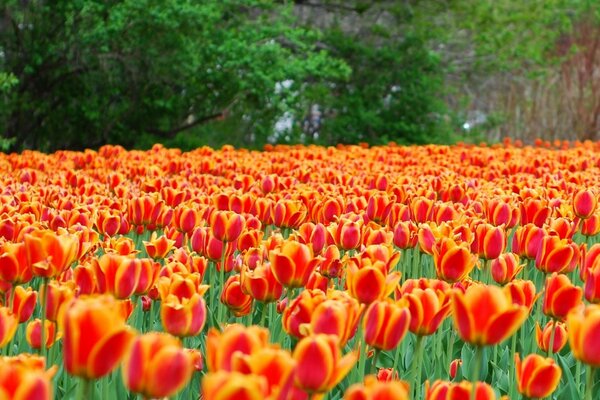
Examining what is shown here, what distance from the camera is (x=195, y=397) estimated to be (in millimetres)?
2492

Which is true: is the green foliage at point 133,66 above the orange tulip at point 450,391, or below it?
above

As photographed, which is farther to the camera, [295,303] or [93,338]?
[295,303]

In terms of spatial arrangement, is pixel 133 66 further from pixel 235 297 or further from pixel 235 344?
pixel 235 344

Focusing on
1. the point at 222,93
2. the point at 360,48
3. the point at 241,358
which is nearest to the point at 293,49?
the point at 360,48

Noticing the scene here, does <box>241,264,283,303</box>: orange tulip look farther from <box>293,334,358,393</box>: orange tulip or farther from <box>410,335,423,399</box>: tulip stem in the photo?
<box>293,334,358,393</box>: orange tulip

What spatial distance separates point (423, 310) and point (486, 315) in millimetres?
381

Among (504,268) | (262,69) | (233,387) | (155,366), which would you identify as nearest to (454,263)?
(504,268)

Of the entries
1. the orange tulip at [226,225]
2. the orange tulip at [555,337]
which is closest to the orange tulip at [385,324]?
the orange tulip at [555,337]

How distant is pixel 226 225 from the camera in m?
3.15

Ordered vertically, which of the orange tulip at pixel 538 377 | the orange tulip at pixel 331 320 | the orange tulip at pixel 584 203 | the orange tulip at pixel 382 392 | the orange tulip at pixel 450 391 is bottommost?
the orange tulip at pixel 538 377

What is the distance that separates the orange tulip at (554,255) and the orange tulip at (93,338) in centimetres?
178

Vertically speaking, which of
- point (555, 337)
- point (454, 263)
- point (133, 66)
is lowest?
point (555, 337)

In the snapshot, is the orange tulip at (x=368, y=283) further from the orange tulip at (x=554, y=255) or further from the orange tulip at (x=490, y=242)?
the orange tulip at (x=490, y=242)

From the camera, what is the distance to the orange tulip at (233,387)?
1230 millimetres
